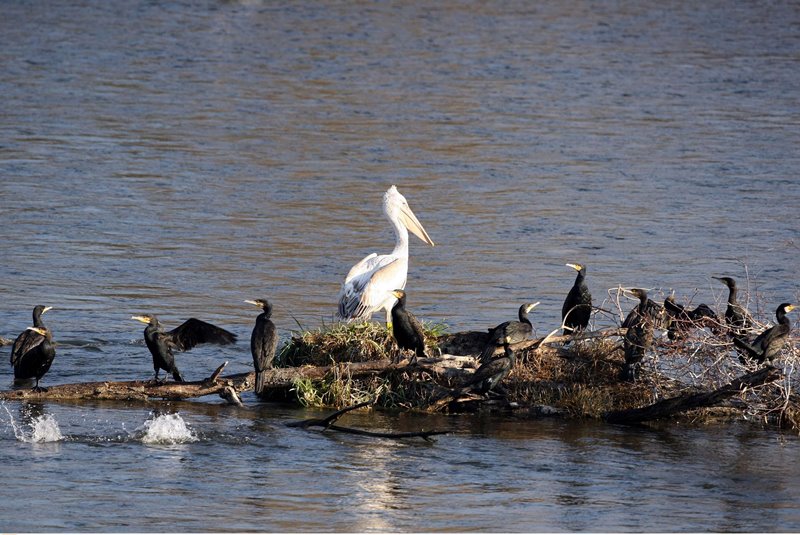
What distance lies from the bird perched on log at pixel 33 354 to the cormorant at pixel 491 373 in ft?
10.0

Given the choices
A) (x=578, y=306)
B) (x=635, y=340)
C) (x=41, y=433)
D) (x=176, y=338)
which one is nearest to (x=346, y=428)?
(x=176, y=338)

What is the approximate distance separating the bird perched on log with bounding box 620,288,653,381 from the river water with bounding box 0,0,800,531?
477 millimetres

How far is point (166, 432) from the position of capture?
9492 mm

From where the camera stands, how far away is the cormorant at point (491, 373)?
32.6ft

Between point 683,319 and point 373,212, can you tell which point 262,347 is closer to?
point 683,319

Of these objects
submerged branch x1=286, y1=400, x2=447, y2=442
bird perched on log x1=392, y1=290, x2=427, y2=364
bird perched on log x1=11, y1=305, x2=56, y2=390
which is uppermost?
bird perched on log x1=392, y1=290, x2=427, y2=364

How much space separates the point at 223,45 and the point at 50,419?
23367 mm

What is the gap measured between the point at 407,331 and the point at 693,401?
2.04 metres

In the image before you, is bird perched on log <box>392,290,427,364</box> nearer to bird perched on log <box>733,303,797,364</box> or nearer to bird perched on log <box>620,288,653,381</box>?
bird perched on log <box>620,288,653,381</box>

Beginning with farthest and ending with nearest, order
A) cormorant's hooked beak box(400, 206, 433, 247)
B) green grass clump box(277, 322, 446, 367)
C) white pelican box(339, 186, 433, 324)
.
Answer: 1. cormorant's hooked beak box(400, 206, 433, 247)
2. white pelican box(339, 186, 433, 324)
3. green grass clump box(277, 322, 446, 367)

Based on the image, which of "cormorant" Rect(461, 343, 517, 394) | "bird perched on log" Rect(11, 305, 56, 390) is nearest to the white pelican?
"cormorant" Rect(461, 343, 517, 394)

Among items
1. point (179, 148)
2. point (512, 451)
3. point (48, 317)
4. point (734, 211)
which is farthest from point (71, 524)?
point (179, 148)

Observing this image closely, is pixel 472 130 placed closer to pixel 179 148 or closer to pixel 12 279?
pixel 179 148

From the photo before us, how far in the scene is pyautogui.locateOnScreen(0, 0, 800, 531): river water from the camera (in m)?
8.74
